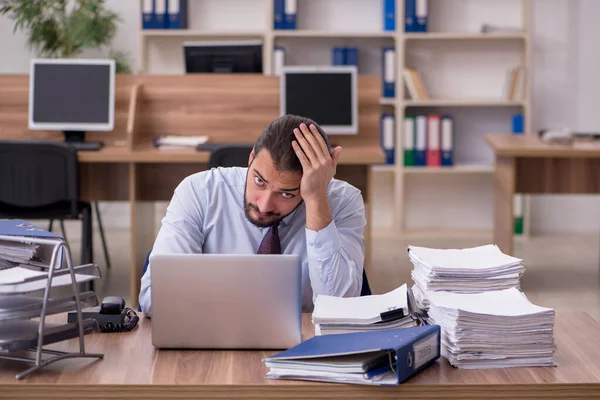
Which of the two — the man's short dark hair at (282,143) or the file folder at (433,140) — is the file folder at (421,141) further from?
the man's short dark hair at (282,143)

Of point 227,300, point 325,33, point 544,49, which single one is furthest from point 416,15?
point 227,300

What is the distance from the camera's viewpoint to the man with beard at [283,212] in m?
1.87

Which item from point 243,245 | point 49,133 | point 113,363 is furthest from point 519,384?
point 49,133

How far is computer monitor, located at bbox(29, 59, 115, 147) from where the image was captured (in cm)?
426

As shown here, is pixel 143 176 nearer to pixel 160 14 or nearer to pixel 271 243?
pixel 160 14

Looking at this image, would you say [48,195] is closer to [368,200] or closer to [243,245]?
[368,200]

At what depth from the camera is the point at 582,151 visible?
13.5ft

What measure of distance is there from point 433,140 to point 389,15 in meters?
0.86

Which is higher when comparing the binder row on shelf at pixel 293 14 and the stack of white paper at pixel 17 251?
the binder row on shelf at pixel 293 14

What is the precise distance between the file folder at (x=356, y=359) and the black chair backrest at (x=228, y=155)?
7.42ft

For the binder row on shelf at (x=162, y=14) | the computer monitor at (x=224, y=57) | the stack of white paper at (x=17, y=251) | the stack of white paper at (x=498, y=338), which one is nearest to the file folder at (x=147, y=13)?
the binder row on shelf at (x=162, y=14)

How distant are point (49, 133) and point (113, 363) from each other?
3067mm

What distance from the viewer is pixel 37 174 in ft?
12.7

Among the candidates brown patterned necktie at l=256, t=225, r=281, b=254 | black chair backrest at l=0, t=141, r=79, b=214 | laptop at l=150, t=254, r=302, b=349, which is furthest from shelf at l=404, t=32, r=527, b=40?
laptop at l=150, t=254, r=302, b=349
